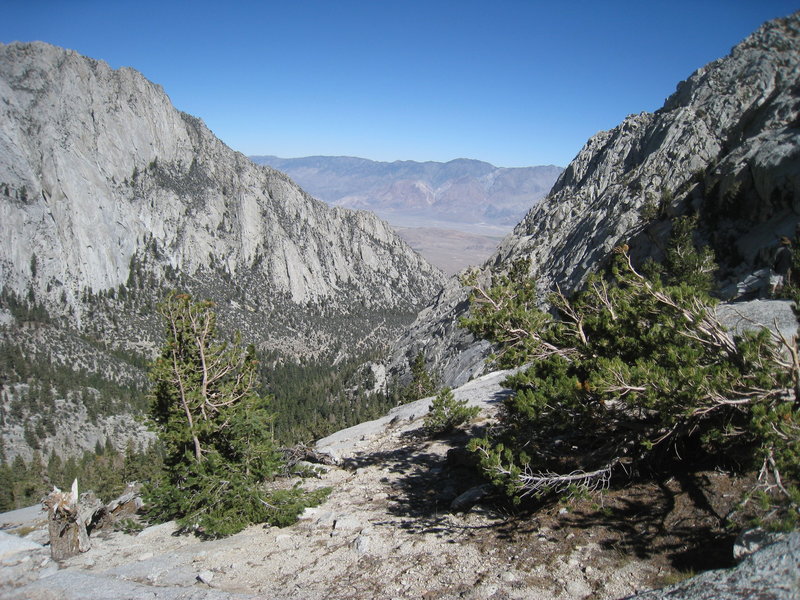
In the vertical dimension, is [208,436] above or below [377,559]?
above

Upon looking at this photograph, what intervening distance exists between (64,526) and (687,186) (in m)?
94.5

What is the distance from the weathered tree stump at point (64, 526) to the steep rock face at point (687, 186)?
48130mm

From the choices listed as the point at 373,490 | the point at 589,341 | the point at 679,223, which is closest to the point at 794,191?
the point at 679,223

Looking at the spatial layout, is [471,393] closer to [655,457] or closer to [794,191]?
[655,457]

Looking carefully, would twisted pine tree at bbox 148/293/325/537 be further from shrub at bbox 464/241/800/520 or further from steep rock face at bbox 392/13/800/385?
steep rock face at bbox 392/13/800/385

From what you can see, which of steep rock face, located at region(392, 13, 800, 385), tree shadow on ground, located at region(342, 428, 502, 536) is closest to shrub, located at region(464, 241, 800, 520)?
tree shadow on ground, located at region(342, 428, 502, 536)

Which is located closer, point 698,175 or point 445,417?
point 445,417

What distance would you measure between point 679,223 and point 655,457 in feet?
A: 140

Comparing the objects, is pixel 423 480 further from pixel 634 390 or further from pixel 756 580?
pixel 756 580

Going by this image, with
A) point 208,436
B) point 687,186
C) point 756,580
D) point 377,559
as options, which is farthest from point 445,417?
point 687,186

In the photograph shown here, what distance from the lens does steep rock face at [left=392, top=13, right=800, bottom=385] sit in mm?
53625

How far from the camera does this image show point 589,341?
13.8 meters

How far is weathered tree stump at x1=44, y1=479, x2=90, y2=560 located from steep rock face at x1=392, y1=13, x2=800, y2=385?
48130 mm

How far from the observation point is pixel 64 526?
13008 mm
